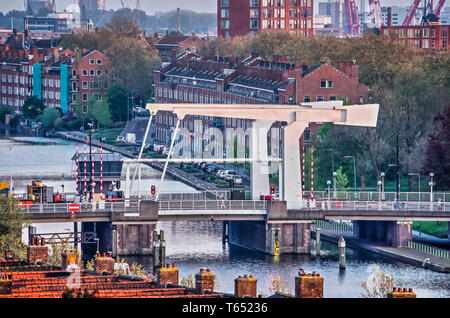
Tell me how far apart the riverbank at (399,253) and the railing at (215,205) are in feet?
21.3

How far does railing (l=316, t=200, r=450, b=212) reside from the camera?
95000 millimetres

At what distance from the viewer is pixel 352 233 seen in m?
101

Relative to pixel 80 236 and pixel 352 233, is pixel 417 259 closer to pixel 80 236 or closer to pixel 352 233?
pixel 352 233

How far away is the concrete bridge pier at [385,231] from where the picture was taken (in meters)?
94.3

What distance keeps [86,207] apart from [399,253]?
60.9 ft

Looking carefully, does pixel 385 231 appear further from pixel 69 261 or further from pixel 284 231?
pixel 69 261

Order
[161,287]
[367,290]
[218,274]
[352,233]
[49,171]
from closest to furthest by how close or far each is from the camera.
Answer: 1. [161,287]
2. [367,290]
3. [218,274]
4. [352,233]
5. [49,171]

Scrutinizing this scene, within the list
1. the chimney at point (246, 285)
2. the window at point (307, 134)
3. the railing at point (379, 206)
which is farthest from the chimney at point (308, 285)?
the window at point (307, 134)

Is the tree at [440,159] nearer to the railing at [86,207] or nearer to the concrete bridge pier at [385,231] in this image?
the concrete bridge pier at [385,231]

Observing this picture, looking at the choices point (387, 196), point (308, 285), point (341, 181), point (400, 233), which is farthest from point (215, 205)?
point (308, 285)

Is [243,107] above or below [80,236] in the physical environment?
above

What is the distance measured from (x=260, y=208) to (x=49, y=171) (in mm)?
58539

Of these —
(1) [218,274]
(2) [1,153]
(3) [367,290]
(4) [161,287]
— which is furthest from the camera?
(2) [1,153]
